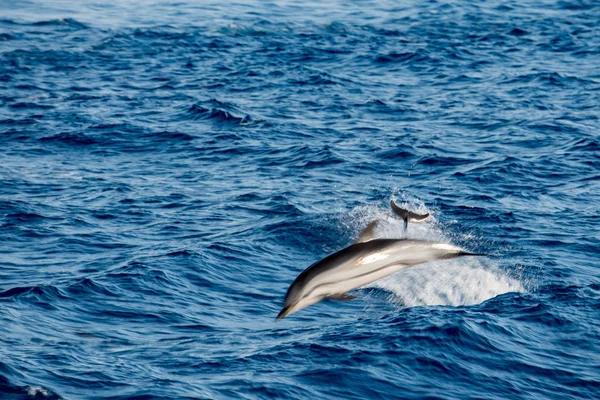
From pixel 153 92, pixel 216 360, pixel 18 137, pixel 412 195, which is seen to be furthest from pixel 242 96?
pixel 216 360

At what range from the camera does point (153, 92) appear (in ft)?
155

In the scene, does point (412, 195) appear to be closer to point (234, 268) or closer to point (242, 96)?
point (234, 268)

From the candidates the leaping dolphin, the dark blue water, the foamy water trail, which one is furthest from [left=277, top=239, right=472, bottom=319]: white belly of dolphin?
the foamy water trail

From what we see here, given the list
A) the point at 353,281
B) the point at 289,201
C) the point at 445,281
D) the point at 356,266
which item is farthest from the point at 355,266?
the point at 289,201

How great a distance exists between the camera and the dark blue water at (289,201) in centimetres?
2133

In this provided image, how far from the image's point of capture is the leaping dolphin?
53.7ft

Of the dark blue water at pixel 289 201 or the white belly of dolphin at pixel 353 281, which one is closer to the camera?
the white belly of dolphin at pixel 353 281

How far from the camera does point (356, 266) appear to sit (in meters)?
16.9

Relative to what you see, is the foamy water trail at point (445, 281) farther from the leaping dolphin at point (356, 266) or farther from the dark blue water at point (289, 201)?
the leaping dolphin at point (356, 266)

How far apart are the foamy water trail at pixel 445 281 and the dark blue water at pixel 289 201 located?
0.31ft

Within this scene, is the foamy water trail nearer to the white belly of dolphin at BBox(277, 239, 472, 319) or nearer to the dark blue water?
the dark blue water

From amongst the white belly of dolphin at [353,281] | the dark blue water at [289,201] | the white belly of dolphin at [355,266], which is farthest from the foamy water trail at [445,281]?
the white belly of dolphin at [353,281]

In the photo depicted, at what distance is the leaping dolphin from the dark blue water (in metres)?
3.70

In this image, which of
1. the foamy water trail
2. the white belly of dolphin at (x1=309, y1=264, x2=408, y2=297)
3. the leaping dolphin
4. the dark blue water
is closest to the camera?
the leaping dolphin
